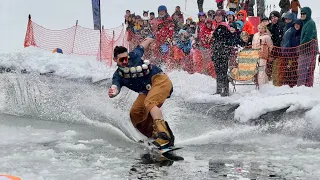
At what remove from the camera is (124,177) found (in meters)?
5.38

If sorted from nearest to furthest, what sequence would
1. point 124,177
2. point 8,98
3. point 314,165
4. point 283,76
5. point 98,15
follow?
point 124,177
point 314,165
point 283,76
point 8,98
point 98,15

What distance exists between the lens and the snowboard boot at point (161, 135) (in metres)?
6.62

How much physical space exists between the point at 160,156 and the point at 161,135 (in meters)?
0.32

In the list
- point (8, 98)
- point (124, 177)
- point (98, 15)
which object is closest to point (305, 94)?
A: point (124, 177)

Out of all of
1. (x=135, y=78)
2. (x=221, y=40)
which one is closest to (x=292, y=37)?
(x=221, y=40)

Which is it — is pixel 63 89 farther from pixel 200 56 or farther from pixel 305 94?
pixel 305 94

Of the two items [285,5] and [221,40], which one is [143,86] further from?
[285,5]

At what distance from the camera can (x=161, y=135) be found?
6711mm

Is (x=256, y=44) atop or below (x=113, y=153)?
atop

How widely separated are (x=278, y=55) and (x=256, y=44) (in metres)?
0.66

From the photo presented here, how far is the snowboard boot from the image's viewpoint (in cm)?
662

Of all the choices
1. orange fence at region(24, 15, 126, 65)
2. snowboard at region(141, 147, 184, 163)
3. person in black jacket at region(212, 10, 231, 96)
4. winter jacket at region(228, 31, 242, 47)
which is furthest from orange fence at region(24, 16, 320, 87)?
snowboard at region(141, 147, 184, 163)

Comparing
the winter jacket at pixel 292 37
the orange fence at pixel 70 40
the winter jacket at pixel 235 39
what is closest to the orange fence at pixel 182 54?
the orange fence at pixel 70 40

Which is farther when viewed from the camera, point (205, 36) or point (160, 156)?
point (205, 36)
